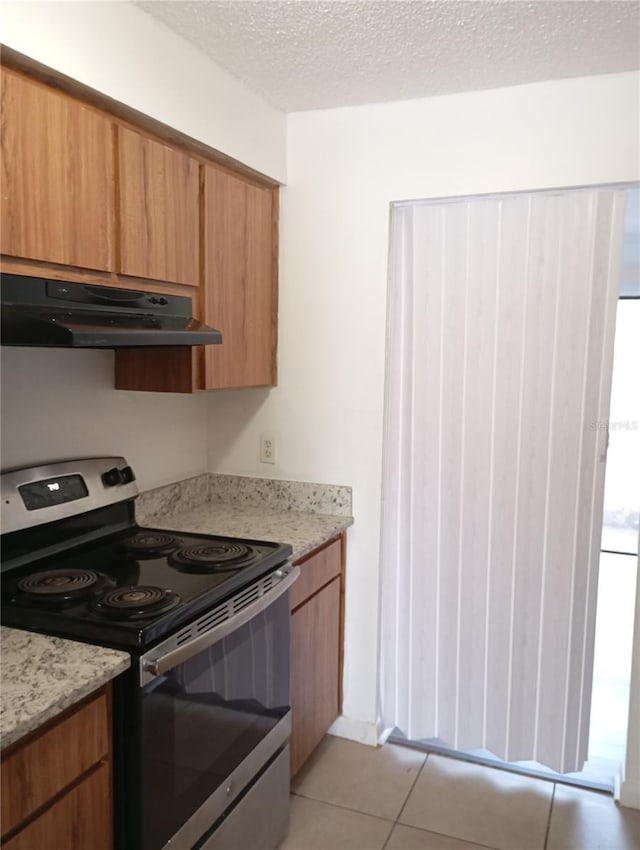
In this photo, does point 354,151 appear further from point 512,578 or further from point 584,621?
point 584,621

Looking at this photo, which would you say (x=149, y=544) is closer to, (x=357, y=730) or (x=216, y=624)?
(x=216, y=624)

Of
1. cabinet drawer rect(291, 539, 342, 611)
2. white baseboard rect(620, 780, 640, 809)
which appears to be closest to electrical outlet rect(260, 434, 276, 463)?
cabinet drawer rect(291, 539, 342, 611)

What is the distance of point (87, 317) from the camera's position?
165cm

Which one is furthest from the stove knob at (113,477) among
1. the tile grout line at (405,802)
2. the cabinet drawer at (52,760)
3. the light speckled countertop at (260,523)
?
the tile grout line at (405,802)

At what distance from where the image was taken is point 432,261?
243 cm

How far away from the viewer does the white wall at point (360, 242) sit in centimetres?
224

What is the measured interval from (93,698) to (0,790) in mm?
244

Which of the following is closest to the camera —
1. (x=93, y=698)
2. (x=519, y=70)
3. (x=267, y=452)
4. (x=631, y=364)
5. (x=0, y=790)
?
(x=0, y=790)

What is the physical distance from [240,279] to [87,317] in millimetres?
840

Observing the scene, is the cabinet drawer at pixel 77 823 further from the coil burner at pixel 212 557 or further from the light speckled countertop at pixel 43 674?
the coil burner at pixel 212 557

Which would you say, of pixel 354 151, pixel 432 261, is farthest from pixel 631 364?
pixel 354 151

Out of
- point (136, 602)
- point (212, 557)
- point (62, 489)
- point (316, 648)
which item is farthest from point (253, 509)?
point (136, 602)

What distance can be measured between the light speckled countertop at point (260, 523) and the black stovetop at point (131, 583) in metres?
0.16

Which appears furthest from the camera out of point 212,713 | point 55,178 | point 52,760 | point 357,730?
point 357,730
